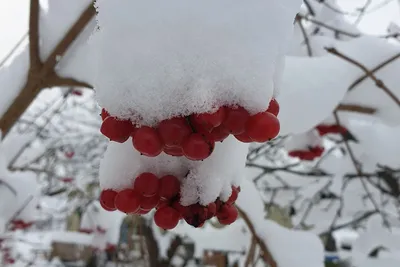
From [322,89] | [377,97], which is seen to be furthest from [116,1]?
[377,97]

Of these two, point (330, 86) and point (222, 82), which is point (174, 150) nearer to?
point (222, 82)

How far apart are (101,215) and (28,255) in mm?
6903

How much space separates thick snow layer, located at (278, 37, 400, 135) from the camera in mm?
1294

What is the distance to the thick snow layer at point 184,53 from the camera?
565mm

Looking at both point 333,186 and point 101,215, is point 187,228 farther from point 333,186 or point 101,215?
point 101,215

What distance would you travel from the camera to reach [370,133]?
2.22 metres

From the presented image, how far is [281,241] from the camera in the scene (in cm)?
140

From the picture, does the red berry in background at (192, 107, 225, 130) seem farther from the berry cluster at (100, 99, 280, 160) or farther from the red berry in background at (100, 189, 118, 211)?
the red berry in background at (100, 189, 118, 211)

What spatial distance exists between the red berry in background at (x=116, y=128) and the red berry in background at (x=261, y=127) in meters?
0.18

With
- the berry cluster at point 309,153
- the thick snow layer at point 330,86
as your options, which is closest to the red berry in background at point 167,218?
the thick snow layer at point 330,86

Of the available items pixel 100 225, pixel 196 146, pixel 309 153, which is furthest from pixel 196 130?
pixel 100 225

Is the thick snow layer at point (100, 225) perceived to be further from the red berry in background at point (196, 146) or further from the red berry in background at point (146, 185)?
the red berry in background at point (196, 146)

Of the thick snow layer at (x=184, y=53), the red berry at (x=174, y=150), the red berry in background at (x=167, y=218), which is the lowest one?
the red berry in background at (x=167, y=218)

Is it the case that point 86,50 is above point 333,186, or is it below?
below
